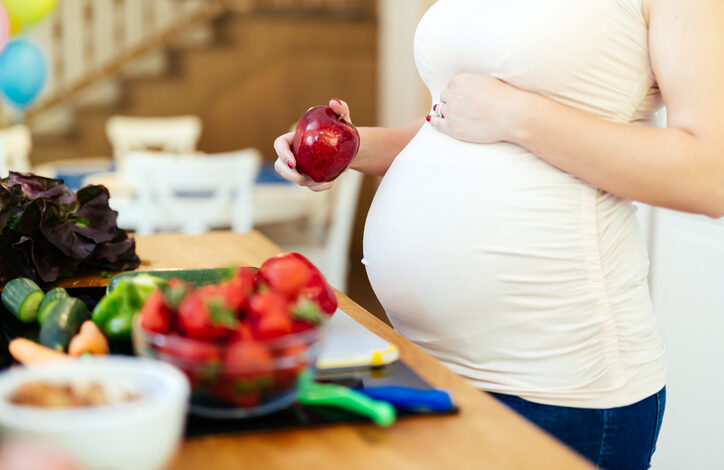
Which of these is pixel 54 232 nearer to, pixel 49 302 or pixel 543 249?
pixel 49 302

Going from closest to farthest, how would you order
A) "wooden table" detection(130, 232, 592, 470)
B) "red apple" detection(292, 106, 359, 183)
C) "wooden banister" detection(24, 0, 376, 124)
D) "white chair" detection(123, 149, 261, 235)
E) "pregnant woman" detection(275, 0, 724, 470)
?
"wooden table" detection(130, 232, 592, 470), "pregnant woman" detection(275, 0, 724, 470), "red apple" detection(292, 106, 359, 183), "white chair" detection(123, 149, 261, 235), "wooden banister" detection(24, 0, 376, 124)

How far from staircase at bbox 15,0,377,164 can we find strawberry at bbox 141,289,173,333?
4.83 m

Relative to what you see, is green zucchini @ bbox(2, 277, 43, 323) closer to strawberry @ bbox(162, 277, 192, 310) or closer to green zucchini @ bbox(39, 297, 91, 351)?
green zucchini @ bbox(39, 297, 91, 351)

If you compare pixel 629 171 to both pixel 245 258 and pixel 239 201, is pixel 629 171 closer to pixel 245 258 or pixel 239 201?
pixel 245 258

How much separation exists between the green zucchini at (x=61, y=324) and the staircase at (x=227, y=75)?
4.62 meters

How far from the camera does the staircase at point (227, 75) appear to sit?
209 inches

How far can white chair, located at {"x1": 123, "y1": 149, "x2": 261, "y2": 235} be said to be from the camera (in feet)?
9.39

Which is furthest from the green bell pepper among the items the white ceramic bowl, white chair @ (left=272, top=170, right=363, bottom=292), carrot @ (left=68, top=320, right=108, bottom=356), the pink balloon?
the pink balloon

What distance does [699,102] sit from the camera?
941 mm

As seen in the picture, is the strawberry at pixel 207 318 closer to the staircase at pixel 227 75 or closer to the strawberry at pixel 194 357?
the strawberry at pixel 194 357

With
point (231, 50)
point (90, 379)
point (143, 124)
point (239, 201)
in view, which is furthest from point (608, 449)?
point (231, 50)

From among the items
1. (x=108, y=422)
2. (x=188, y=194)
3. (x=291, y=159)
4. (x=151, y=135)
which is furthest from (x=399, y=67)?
(x=108, y=422)

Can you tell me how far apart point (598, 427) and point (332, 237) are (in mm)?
2456

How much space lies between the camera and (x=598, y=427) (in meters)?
1.02
